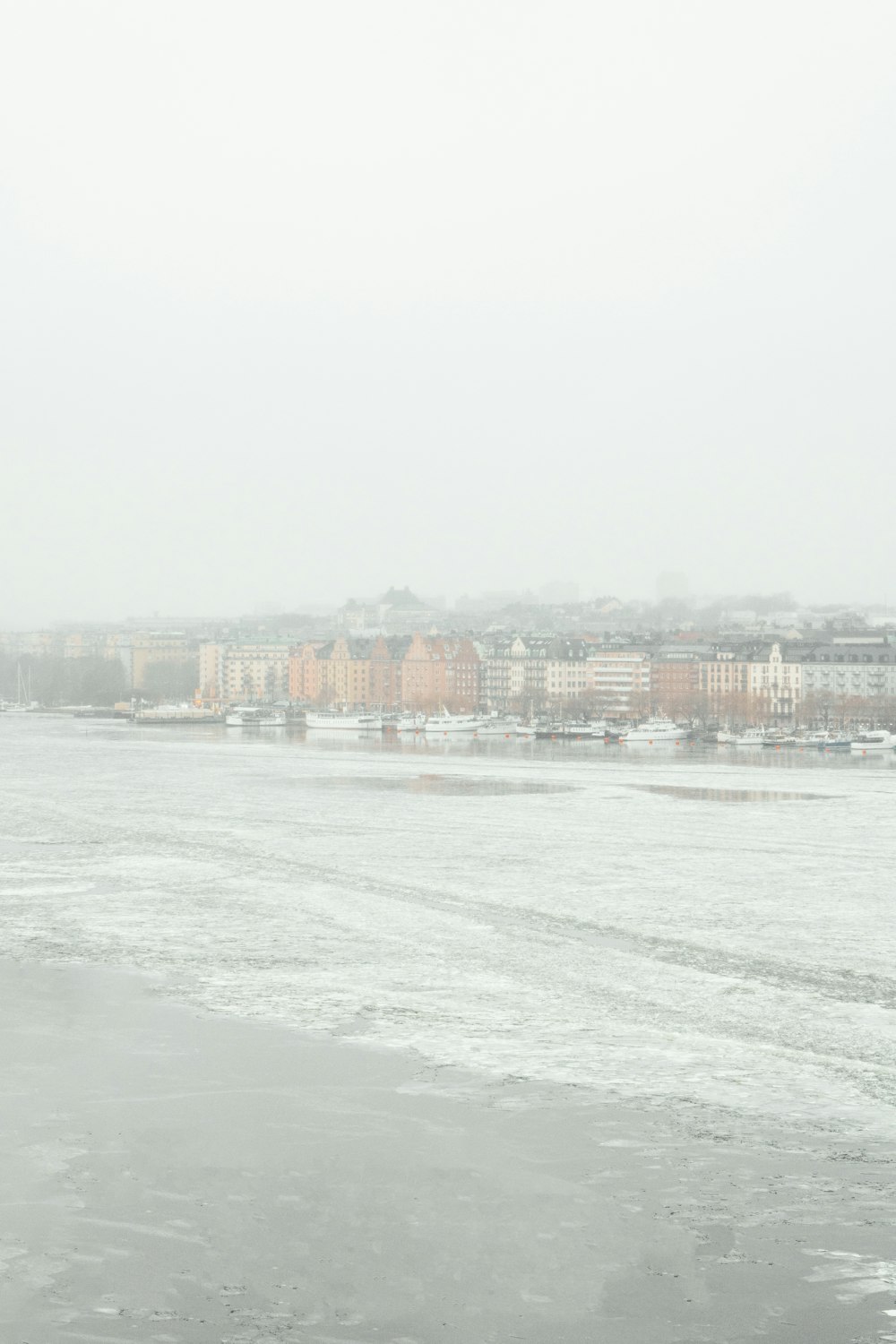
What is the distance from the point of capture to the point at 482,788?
94.7 ft

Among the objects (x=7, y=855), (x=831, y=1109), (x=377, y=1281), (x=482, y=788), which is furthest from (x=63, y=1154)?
(x=482, y=788)

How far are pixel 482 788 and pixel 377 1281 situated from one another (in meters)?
23.7

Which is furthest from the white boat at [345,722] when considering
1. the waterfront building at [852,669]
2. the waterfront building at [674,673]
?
the waterfront building at [852,669]

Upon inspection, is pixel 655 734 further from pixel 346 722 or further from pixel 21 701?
pixel 21 701

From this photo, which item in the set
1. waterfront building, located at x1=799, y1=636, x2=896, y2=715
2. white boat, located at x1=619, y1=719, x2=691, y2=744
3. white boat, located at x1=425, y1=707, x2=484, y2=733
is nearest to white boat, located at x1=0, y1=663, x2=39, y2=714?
white boat, located at x1=425, y1=707, x2=484, y2=733

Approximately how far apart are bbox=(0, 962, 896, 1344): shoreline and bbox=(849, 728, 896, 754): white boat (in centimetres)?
4735

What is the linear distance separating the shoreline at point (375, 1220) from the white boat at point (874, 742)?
155 ft

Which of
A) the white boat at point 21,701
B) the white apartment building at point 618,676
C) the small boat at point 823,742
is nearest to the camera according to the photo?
the small boat at point 823,742

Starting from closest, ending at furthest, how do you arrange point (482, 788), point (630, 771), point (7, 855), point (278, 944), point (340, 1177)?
1. point (340, 1177)
2. point (278, 944)
3. point (7, 855)
4. point (482, 788)
5. point (630, 771)

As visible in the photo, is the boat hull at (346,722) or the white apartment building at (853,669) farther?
the white apartment building at (853,669)

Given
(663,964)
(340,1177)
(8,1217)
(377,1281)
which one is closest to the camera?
(377,1281)

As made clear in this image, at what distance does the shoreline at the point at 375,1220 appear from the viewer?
4.89 metres

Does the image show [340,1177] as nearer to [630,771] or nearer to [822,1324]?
[822,1324]

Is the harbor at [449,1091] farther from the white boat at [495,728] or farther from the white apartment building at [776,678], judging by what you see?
the white apartment building at [776,678]
